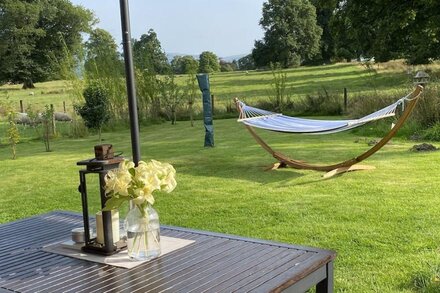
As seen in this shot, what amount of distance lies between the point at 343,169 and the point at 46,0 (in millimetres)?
30722

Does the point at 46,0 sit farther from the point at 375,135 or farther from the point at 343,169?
the point at 343,169

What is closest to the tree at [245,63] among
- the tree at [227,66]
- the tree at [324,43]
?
the tree at [227,66]

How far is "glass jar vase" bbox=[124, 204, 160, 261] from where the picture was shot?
5.09 feet

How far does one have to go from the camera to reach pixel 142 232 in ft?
5.20

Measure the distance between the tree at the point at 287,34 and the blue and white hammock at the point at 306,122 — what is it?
33.2 meters

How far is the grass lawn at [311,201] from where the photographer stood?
2723 mm

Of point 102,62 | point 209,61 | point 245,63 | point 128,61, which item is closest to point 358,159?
point 128,61

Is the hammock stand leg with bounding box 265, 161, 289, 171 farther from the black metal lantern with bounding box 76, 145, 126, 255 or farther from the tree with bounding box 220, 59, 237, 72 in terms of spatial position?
the tree with bounding box 220, 59, 237, 72

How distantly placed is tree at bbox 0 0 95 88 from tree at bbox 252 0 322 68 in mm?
14289

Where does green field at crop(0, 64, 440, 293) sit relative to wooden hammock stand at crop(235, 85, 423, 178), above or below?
below

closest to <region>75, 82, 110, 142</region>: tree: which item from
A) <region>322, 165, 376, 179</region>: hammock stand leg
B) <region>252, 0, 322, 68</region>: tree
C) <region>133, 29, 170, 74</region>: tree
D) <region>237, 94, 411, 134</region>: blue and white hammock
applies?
<region>133, 29, 170, 74</region>: tree

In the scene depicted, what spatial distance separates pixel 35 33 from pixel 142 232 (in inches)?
1213

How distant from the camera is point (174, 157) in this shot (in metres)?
7.11

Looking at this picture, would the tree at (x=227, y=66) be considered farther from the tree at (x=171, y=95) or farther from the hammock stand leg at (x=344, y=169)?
the hammock stand leg at (x=344, y=169)
